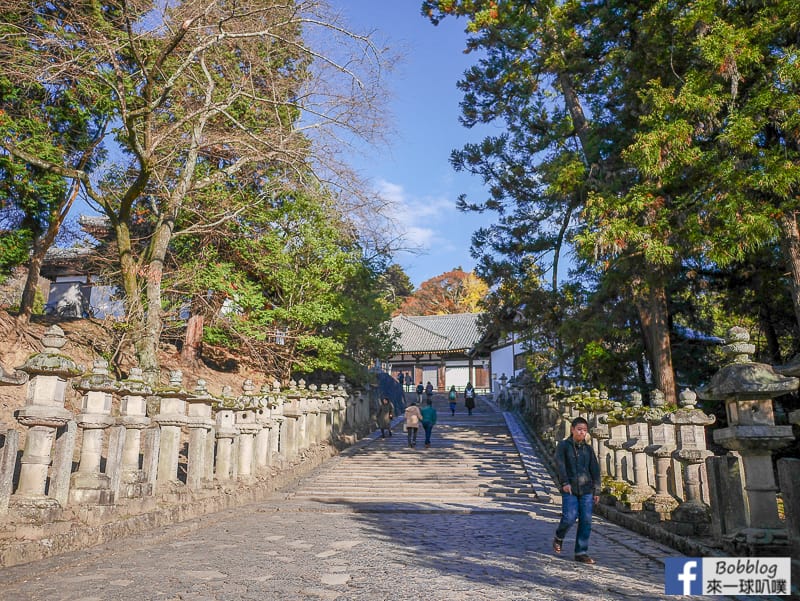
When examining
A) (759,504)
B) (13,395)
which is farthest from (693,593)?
(13,395)

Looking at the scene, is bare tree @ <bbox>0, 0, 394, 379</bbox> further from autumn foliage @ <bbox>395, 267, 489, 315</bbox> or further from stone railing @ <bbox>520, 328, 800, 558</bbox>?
autumn foliage @ <bbox>395, 267, 489, 315</bbox>

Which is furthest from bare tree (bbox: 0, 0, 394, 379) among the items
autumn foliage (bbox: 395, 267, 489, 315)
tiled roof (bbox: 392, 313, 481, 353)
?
autumn foliage (bbox: 395, 267, 489, 315)

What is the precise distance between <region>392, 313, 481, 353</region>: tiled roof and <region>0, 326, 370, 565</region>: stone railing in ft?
99.3

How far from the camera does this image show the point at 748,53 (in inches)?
366

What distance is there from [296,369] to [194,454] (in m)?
9.39

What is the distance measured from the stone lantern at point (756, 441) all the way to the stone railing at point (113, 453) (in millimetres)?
6042

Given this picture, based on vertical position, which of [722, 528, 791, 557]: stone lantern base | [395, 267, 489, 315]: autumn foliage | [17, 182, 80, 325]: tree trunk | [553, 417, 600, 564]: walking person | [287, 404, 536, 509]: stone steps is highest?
[395, 267, 489, 315]: autumn foliage

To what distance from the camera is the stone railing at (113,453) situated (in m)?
5.41

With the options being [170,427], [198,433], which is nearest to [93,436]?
[170,427]

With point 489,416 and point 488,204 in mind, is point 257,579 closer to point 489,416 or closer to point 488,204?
point 488,204

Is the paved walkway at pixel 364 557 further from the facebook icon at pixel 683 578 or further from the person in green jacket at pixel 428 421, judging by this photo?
the person in green jacket at pixel 428 421

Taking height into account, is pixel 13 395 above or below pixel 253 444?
above

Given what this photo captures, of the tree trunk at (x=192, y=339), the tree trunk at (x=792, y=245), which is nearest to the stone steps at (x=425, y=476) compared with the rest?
the tree trunk at (x=792, y=245)

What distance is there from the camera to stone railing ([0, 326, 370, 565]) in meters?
5.41
